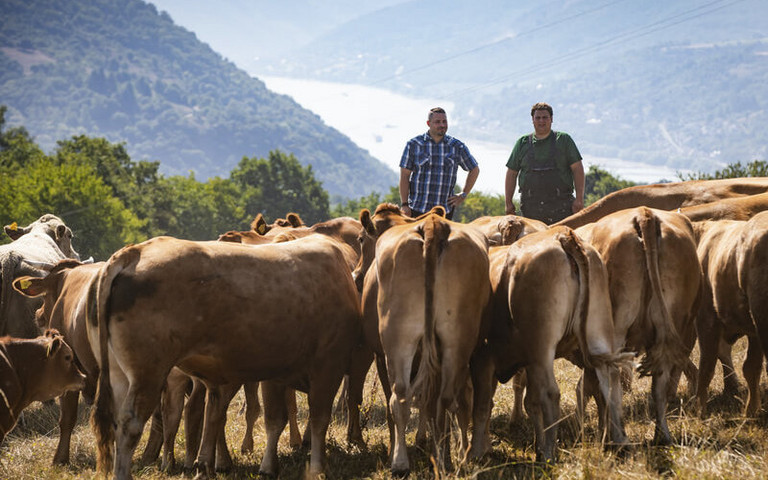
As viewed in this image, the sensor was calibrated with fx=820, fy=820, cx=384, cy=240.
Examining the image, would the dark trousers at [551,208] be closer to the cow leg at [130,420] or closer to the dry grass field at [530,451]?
the dry grass field at [530,451]

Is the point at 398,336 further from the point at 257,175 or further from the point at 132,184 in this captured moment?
the point at 257,175

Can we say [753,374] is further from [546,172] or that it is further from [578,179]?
[546,172]

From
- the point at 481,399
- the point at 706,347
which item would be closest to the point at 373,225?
the point at 481,399

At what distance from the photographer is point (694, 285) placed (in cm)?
782

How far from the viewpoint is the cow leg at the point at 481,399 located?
25.4 ft

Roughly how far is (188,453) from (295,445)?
133 cm

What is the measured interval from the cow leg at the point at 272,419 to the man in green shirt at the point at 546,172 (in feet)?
17.7

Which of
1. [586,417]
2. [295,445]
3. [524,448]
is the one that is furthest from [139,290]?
[586,417]

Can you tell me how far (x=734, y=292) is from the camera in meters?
8.65

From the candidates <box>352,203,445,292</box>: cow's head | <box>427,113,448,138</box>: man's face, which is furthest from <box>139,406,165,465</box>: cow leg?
<box>427,113,448,138</box>: man's face

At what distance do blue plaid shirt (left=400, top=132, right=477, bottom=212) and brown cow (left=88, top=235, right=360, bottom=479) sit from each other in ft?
12.2

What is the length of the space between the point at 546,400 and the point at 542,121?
19.1ft

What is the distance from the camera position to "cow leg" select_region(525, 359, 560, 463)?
7043 mm

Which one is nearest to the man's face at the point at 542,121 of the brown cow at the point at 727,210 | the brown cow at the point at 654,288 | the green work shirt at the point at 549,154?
the green work shirt at the point at 549,154
